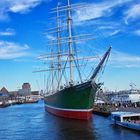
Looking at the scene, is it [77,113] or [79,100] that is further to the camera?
[77,113]

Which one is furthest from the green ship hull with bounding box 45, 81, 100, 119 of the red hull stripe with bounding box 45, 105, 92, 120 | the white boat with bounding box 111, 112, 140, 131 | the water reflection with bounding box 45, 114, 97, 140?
the white boat with bounding box 111, 112, 140, 131

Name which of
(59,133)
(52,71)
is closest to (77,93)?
(59,133)

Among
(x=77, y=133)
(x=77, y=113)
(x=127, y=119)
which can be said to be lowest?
(x=77, y=133)

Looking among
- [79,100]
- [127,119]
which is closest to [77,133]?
[127,119]

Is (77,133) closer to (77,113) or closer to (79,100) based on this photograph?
(79,100)

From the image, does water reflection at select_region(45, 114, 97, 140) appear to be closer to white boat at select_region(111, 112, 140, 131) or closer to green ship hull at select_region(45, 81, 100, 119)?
white boat at select_region(111, 112, 140, 131)

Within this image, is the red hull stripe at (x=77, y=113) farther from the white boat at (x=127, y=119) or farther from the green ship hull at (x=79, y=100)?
the white boat at (x=127, y=119)

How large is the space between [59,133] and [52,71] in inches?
3056

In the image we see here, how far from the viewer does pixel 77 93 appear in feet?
261

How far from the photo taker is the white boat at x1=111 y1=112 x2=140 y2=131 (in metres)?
58.4

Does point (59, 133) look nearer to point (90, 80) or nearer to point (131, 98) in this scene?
point (90, 80)

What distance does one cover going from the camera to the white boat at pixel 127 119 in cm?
5841

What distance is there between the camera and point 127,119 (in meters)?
63.4

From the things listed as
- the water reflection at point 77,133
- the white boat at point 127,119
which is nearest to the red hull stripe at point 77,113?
the water reflection at point 77,133
